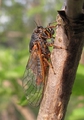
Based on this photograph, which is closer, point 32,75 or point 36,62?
A: point 36,62

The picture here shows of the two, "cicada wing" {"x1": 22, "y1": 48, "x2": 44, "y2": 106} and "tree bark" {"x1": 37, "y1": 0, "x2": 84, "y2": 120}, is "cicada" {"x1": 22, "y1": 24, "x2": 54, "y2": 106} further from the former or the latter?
"tree bark" {"x1": 37, "y1": 0, "x2": 84, "y2": 120}

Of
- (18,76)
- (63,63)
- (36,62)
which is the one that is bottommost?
(18,76)

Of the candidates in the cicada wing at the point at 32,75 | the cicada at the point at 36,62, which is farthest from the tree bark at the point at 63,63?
the cicada wing at the point at 32,75

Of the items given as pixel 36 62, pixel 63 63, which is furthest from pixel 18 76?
pixel 63 63

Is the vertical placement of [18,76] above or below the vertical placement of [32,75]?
below

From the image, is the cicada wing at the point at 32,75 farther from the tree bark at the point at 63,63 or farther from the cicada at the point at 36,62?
the tree bark at the point at 63,63

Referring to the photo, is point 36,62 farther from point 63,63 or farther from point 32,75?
point 63,63

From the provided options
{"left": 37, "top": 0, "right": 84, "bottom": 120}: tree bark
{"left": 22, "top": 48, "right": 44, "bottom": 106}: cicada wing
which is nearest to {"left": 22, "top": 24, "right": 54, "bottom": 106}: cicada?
{"left": 22, "top": 48, "right": 44, "bottom": 106}: cicada wing

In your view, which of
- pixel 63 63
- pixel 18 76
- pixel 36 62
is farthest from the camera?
pixel 18 76

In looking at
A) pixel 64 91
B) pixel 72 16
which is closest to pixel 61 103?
pixel 64 91
